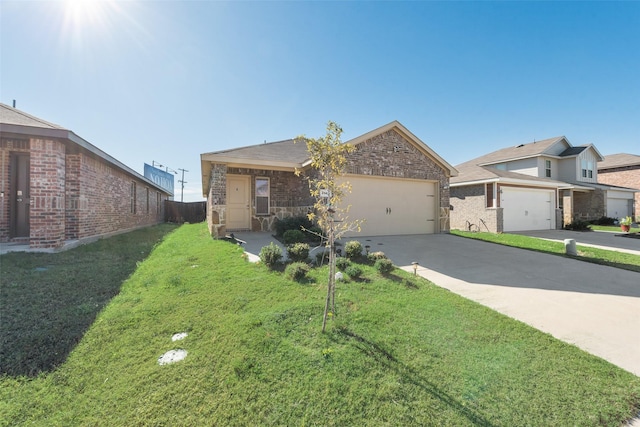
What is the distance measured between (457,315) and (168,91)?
1025 centimetres

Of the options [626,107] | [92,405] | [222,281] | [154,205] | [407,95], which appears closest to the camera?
[92,405]

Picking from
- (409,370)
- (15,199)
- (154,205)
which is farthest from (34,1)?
(154,205)

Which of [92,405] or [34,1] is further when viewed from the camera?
[34,1]

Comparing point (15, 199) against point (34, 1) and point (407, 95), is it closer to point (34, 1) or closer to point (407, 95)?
point (34, 1)

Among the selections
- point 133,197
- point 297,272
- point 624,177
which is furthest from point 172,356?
point 624,177

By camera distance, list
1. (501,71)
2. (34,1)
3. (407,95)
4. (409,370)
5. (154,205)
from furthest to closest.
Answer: (154,205) < (407,95) < (501,71) < (34,1) < (409,370)

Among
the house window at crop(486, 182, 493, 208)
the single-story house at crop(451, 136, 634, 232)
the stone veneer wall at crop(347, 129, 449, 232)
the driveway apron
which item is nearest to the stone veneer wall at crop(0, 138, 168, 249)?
the stone veneer wall at crop(347, 129, 449, 232)

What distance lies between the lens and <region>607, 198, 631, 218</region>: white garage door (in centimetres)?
1977

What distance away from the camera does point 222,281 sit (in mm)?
4438

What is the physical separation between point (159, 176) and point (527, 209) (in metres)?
36.1

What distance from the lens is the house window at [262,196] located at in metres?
10.5

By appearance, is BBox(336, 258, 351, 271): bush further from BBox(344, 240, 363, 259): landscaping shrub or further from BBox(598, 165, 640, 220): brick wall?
BBox(598, 165, 640, 220): brick wall

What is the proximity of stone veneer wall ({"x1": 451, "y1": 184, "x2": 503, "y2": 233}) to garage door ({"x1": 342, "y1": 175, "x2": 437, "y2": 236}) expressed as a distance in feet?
14.9

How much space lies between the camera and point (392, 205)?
9969mm
